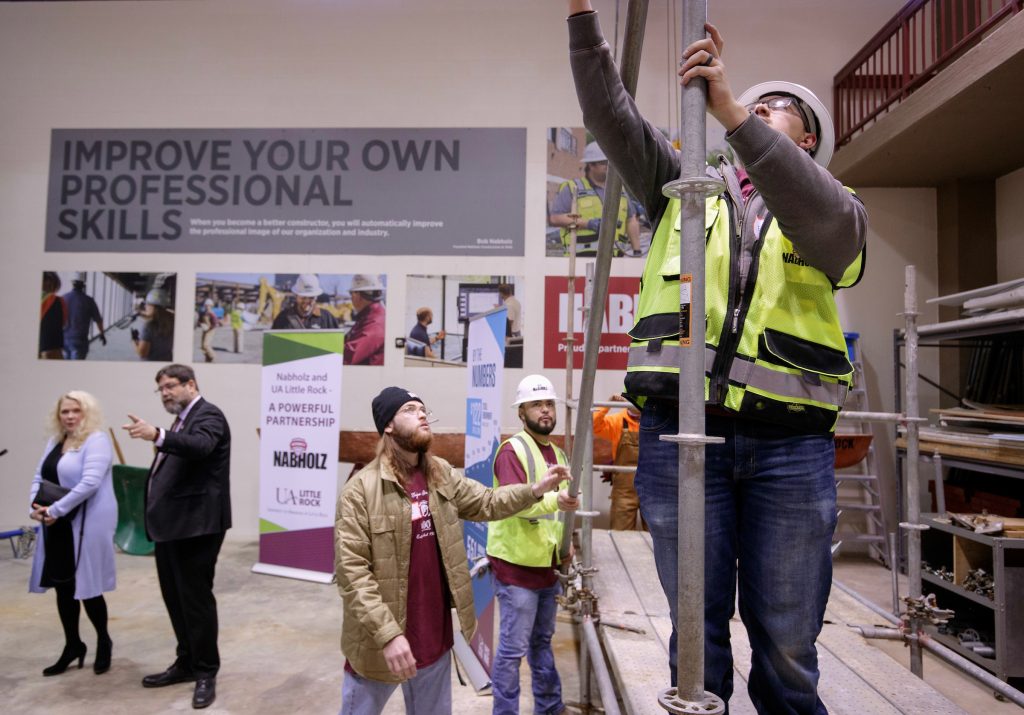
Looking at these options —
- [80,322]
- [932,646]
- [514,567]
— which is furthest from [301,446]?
[932,646]

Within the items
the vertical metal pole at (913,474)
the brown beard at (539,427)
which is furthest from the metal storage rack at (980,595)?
the brown beard at (539,427)

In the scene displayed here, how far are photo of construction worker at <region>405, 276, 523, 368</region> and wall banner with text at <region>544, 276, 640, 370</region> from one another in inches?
12.2

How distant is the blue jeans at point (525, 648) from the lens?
3051 millimetres

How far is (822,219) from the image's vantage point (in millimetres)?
1119

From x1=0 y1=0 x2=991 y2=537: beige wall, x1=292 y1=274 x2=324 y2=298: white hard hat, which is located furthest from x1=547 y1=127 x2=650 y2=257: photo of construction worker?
x1=292 y1=274 x2=324 y2=298: white hard hat

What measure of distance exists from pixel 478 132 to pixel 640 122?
6.31m

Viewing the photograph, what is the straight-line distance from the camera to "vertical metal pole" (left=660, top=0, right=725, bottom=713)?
3.50 feet

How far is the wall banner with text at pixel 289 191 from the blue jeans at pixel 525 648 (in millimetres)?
4462

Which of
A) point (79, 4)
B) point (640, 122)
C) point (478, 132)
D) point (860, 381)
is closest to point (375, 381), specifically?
point (478, 132)

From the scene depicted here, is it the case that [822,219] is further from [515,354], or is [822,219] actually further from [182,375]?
[515,354]

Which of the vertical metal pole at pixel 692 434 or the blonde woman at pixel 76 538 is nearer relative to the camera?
the vertical metal pole at pixel 692 434

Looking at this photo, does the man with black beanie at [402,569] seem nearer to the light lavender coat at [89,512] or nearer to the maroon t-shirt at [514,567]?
the maroon t-shirt at [514,567]

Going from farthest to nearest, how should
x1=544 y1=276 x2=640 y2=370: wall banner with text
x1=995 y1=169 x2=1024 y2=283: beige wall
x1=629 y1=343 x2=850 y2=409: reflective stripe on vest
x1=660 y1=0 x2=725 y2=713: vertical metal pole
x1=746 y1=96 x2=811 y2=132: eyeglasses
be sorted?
x1=544 y1=276 x2=640 y2=370: wall banner with text < x1=995 y1=169 x2=1024 y2=283: beige wall < x1=746 y1=96 x2=811 y2=132: eyeglasses < x1=629 y1=343 x2=850 y2=409: reflective stripe on vest < x1=660 y1=0 x2=725 y2=713: vertical metal pole

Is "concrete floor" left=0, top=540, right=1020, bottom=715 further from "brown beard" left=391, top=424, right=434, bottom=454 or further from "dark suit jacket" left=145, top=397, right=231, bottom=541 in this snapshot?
"brown beard" left=391, top=424, right=434, bottom=454
